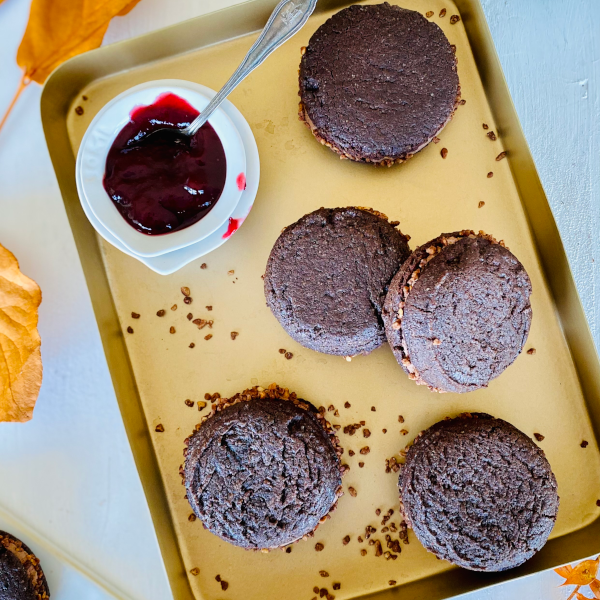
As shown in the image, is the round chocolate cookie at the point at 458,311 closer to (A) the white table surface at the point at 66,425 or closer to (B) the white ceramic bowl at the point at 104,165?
(B) the white ceramic bowl at the point at 104,165

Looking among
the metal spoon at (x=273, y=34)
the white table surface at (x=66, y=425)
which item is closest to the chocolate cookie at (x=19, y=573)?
the white table surface at (x=66, y=425)

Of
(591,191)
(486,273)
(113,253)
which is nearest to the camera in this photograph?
(486,273)

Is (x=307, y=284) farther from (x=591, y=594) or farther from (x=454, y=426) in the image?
(x=591, y=594)

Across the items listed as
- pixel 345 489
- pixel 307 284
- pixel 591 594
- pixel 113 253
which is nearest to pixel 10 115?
pixel 113 253

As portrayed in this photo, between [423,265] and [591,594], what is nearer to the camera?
[423,265]

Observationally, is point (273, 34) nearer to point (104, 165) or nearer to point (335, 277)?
point (104, 165)
